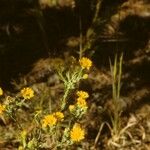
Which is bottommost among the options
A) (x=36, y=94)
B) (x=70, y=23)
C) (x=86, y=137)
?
(x=86, y=137)

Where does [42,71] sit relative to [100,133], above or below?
above

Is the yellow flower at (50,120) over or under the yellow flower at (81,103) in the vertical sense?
under

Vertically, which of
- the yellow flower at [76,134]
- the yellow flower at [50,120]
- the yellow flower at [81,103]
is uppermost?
the yellow flower at [81,103]

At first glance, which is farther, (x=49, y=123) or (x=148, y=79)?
(x=148, y=79)

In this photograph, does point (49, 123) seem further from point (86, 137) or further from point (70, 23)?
point (70, 23)

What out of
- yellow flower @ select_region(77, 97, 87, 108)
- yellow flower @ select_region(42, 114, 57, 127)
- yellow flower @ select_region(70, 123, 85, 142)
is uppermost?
yellow flower @ select_region(77, 97, 87, 108)

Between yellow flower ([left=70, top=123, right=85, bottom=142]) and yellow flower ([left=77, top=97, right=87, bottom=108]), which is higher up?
yellow flower ([left=77, top=97, right=87, bottom=108])

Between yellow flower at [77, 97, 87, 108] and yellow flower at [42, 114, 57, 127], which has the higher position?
yellow flower at [77, 97, 87, 108]

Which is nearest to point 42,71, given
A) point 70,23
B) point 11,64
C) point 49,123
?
point 11,64

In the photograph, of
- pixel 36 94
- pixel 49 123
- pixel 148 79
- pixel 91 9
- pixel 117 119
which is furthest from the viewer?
pixel 91 9

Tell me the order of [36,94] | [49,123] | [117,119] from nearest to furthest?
1. [49,123]
2. [117,119]
3. [36,94]

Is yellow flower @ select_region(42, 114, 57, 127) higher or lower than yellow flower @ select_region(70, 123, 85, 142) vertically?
higher
